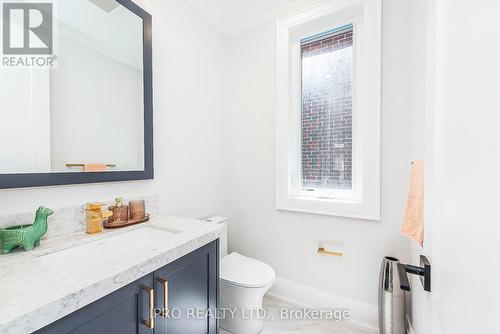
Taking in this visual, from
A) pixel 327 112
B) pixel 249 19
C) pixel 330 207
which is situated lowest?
pixel 330 207

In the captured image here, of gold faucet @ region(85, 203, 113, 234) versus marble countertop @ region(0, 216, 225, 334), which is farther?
gold faucet @ region(85, 203, 113, 234)

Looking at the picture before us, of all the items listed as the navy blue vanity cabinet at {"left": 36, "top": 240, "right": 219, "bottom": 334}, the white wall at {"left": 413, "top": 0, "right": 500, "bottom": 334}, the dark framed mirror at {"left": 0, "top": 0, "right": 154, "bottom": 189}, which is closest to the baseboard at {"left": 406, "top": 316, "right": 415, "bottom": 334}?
the white wall at {"left": 413, "top": 0, "right": 500, "bottom": 334}

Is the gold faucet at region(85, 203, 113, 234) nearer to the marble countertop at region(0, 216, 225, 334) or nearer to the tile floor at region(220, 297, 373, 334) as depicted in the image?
the marble countertop at region(0, 216, 225, 334)

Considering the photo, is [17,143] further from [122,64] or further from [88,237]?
[122,64]

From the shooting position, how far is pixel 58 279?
613 mm

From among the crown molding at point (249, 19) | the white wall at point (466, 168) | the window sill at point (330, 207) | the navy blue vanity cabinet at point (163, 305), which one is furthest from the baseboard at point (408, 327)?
the crown molding at point (249, 19)

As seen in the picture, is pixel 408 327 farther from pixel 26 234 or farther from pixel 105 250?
pixel 26 234

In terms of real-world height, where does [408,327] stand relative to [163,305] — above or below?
below

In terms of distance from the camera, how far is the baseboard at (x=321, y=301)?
1509 millimetres

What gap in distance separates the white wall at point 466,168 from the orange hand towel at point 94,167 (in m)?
1.43

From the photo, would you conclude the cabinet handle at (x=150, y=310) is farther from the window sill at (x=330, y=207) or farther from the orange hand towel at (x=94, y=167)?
the window sill at (x=330, y=207)

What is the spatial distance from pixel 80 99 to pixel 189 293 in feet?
3.65

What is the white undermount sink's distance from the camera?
32.9 inches

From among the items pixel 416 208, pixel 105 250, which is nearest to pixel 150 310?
pixel 105 250
